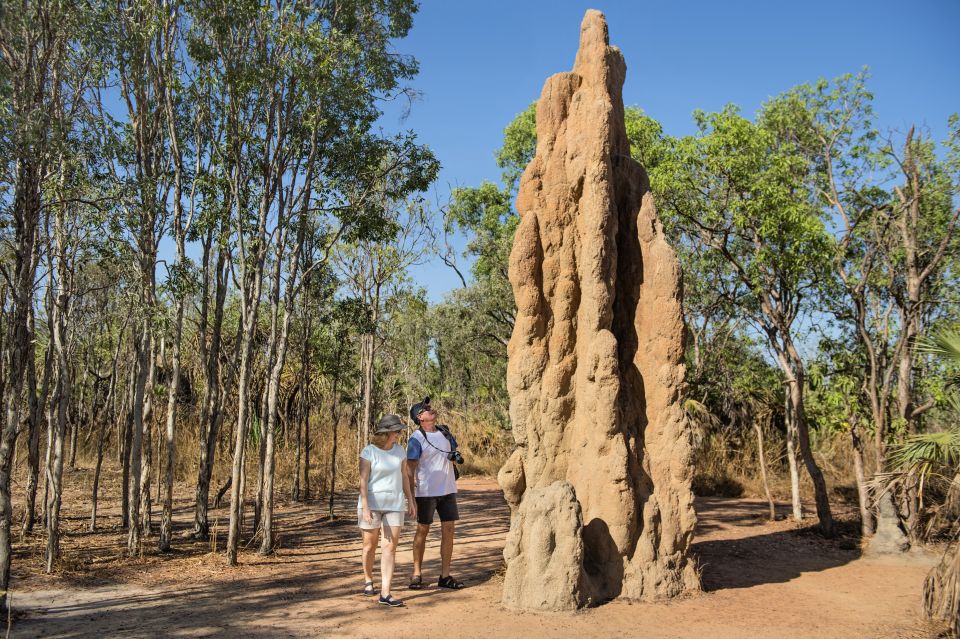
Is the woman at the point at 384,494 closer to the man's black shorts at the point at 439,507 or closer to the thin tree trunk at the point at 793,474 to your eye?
the man's black shorts at the point at 439,507

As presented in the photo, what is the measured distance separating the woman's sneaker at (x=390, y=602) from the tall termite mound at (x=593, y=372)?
1.03 m

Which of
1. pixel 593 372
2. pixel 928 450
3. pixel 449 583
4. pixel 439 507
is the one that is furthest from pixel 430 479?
pixel 928 450

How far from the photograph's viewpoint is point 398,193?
468 inches

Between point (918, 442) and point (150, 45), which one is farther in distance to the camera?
point (150, 45)

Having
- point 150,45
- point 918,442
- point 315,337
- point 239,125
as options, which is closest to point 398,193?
point 239,125

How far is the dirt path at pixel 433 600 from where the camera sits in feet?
20.1

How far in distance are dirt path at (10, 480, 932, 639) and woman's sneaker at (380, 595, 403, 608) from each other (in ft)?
0.32

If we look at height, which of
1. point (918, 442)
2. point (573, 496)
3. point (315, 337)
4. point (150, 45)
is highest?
point (150, 45)

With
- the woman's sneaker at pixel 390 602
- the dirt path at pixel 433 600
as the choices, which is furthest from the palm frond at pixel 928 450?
the woman's sneaker at pixel 390 602

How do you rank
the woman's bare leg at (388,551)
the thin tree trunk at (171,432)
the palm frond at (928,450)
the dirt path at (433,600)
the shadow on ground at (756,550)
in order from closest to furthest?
the dirt path at (433,600) → the woman's bare leg at (388,551) → the palm frond at (928,450) → the shadow on ground at (756,550) → the thin tree trunk at (171,432)

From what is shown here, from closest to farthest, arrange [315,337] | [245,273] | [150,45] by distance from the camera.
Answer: [245,273] < [150,45] < [315,337]

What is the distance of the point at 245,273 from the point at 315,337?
7.85 meters

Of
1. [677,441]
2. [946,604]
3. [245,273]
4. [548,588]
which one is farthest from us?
[245,273]

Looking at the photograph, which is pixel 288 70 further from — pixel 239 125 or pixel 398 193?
pixel 398 193
